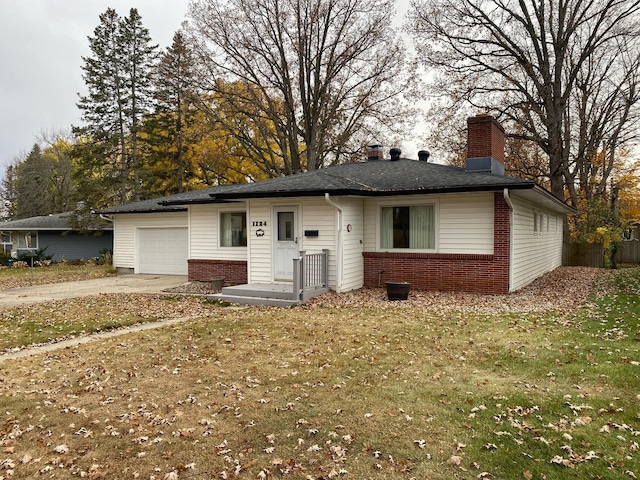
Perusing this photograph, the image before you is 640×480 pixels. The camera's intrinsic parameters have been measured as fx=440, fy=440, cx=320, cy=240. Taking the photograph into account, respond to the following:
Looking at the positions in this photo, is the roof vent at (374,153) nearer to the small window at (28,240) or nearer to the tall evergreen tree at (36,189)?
the small window at (28,240)

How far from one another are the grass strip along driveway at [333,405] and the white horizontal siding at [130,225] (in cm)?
1118

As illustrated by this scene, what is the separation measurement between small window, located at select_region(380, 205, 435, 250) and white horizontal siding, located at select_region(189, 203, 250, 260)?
4544 mm

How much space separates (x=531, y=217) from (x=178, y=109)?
71.1 ft

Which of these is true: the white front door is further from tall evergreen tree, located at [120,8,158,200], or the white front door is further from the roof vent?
tall evergreen tree, located at [120,8,158,200]

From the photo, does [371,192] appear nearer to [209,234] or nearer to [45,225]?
[209,234]

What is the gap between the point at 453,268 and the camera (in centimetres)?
1159

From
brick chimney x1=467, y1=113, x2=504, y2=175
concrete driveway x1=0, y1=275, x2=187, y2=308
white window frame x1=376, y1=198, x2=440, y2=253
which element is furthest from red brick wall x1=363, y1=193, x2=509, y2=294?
concrete driveway x1=0, y1=275, x2=187, y2=308

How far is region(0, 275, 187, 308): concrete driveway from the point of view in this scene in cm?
1187

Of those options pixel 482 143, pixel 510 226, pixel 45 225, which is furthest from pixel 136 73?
pixel 510 226

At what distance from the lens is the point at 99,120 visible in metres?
26.0

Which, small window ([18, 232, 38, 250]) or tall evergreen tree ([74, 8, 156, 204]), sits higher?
tall evergreen tree ([74, 8, 156, 204])

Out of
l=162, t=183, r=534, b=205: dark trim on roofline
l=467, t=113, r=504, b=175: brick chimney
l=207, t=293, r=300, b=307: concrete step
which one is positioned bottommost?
l=207, t=293, r=300, b=307: concrete step

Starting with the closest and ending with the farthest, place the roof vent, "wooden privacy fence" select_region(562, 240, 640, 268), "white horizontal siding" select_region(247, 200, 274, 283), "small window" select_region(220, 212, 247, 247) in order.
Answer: "white horizontal siding" select_region(247, 200, 274, 283) < "small window" select_region(220, 212, 247, 247) < the roof vent < "wooden privacy fence" select_region(562, 240, 640, 268)

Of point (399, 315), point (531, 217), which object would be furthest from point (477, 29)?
point (399, 315)
